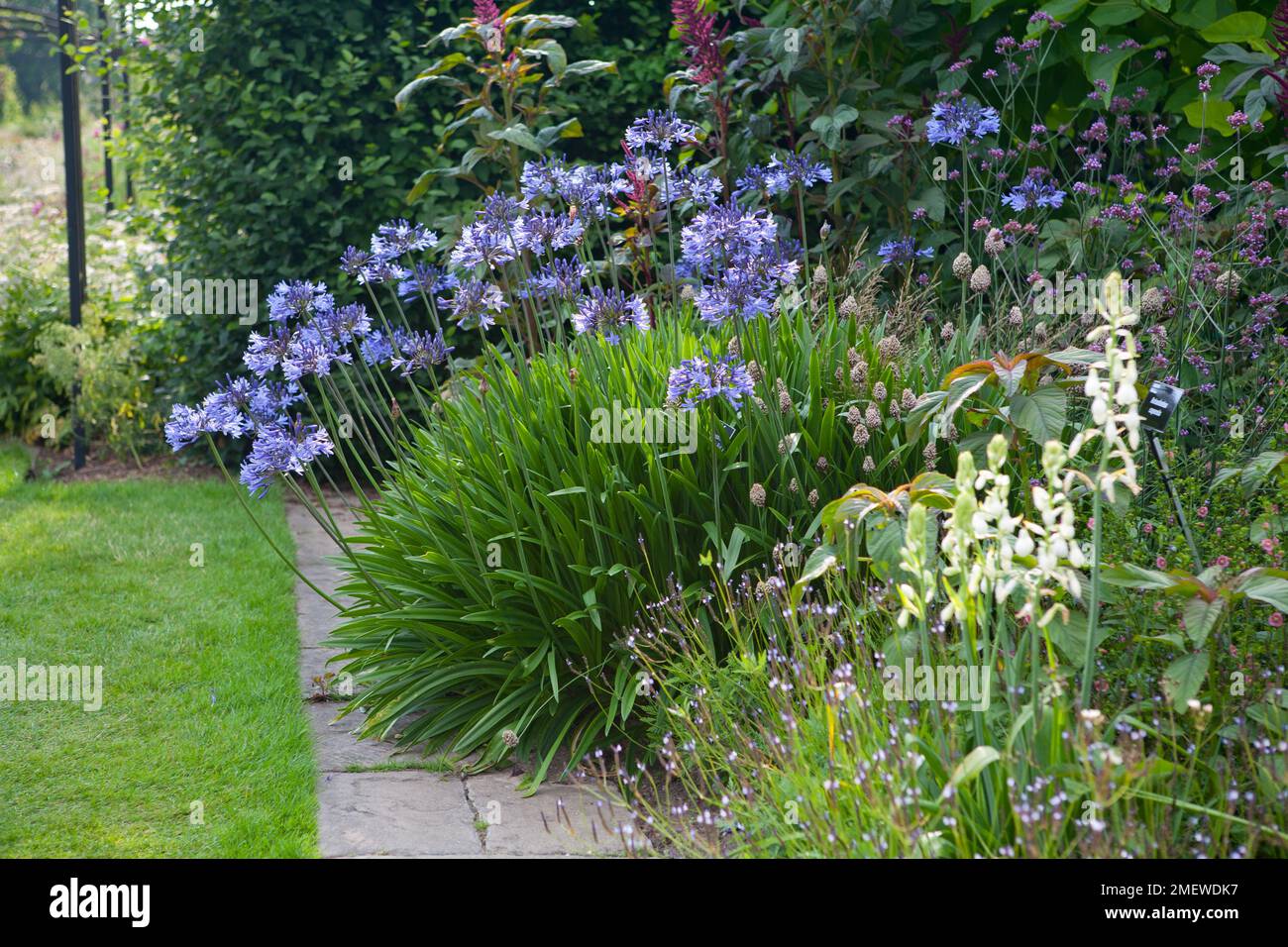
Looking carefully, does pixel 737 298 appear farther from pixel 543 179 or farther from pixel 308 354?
pixel 308 354

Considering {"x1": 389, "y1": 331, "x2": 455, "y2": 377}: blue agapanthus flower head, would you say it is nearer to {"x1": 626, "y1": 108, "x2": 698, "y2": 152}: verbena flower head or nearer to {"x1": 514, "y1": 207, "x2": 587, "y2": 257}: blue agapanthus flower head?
{"x1": 514, "y1": 207, "x2": 587, "y2": 257}: blue agapanthus flower head

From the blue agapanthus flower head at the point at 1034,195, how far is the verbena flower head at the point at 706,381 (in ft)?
4.99

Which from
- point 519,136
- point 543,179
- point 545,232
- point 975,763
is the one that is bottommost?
point 975,763

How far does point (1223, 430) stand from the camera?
367 centimetres

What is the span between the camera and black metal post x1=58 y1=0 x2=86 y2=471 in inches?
300

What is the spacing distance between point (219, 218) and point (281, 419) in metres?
4.38

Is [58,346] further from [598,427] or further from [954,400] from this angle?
[954,400]

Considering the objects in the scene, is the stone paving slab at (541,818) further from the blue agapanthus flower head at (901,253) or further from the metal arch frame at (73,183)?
the metal arch frame at (73,183)

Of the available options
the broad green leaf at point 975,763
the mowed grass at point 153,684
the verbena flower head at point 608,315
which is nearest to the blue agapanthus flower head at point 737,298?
the verbena flower head at point 608,315

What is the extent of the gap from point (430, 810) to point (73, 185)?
6.11 metres

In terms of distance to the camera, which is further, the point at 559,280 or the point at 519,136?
the point at 519,136

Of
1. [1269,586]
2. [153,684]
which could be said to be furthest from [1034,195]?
[153,684]

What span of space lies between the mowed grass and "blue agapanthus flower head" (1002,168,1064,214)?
3.15 m

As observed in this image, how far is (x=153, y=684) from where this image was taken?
14.3 feet
